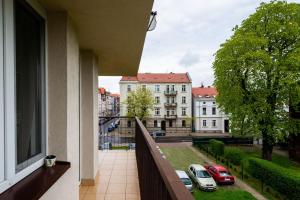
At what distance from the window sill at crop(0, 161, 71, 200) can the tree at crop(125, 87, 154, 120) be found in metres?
28.2

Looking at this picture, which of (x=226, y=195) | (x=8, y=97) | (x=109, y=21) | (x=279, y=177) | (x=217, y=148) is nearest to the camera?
(x=8, y=97)

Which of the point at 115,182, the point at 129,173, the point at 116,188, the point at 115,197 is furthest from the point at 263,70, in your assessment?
the point at 115,197

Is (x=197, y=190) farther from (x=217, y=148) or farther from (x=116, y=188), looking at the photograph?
(x=116, y=188)

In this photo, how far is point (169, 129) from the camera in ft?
116

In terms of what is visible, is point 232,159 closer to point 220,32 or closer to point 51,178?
point 220,32

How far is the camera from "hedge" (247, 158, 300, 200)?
1021cm

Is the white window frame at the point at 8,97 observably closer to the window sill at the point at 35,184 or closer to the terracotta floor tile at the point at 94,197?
the window sill at the point at 35,184

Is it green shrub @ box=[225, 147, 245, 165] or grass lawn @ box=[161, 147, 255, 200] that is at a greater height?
green shrub @ box=[225, 147, 245, 165]

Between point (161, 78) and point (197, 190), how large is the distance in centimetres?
2573

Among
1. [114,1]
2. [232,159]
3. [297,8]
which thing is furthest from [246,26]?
[114,1]

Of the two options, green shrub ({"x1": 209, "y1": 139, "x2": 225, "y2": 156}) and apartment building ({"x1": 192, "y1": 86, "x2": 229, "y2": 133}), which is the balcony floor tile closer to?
green shrub ({"x1": 209, "y1": 139, "x2": 225, "y2": 156})

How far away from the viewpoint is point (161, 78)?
36750mm

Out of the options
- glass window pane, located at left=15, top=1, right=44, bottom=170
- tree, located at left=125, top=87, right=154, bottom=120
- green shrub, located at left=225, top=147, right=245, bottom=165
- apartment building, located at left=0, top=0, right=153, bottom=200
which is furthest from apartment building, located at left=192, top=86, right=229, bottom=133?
glass window pane, located at left=15, top=1, right=44, bottom=170

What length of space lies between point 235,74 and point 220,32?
1230 centimetres
